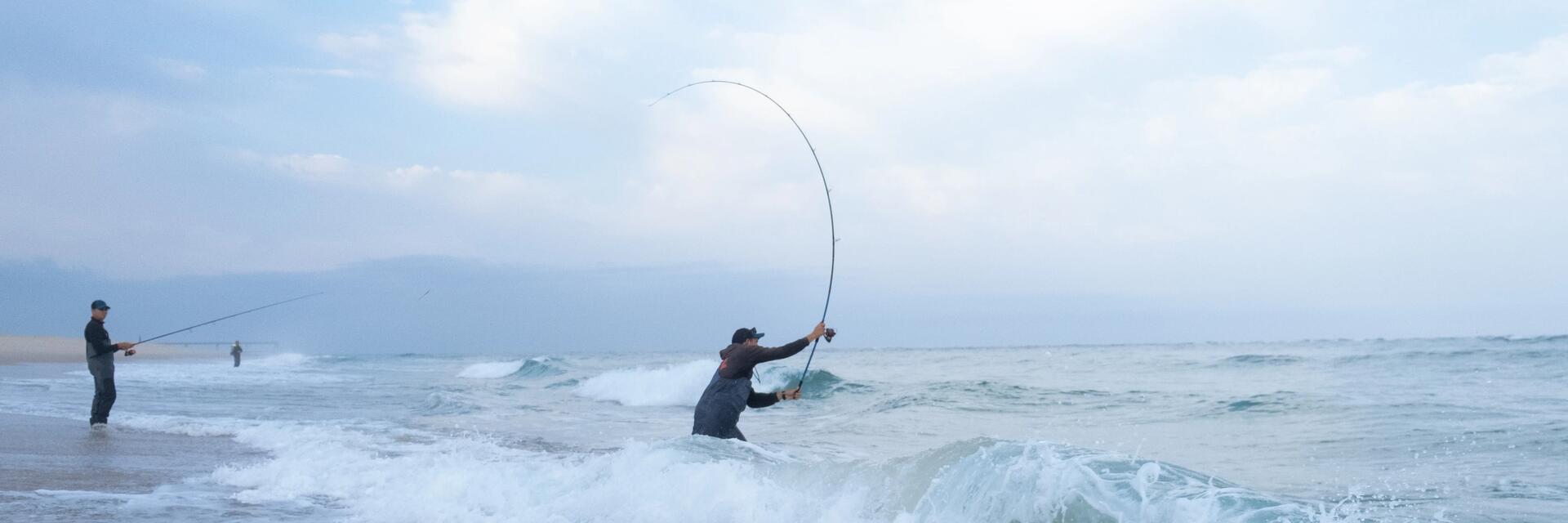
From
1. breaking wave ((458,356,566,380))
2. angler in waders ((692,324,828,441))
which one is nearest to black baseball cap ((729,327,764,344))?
angler in waders ((692,324,828,441))

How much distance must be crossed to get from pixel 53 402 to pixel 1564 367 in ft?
73.7

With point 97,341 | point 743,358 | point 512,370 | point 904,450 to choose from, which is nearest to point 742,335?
point 743,358

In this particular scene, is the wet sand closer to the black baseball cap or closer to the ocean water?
the ocean water

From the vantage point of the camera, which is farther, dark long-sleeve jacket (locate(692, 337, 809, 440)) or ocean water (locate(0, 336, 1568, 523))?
dark long-sleeve jacket (locate(692, 337, 809, 440))

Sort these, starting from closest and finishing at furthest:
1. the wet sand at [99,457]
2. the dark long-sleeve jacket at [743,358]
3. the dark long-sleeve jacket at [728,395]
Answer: the wet sand at [99,457], the dark long-sleeve jacket at [743,358], the dark long-sleeve jacket at [728,395]

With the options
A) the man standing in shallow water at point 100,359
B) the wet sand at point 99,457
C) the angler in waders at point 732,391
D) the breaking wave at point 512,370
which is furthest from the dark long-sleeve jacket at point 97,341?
the breaking wave at point 512,370

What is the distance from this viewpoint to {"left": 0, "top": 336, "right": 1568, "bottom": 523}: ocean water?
5.19m

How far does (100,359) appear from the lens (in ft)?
33.3

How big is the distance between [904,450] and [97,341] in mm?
7623

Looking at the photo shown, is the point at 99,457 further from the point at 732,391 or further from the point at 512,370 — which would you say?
the point at 512,370

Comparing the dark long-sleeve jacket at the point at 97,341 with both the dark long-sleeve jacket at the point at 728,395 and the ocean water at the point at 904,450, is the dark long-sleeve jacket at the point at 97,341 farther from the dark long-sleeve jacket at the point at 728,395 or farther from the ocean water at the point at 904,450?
the dark long-sleeve jacket at the point at 728,395

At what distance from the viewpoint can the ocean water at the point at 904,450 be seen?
5.19 metres

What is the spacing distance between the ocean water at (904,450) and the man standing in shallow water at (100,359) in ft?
1.83

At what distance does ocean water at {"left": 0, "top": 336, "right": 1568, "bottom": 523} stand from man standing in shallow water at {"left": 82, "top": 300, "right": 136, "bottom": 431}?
558 mm
